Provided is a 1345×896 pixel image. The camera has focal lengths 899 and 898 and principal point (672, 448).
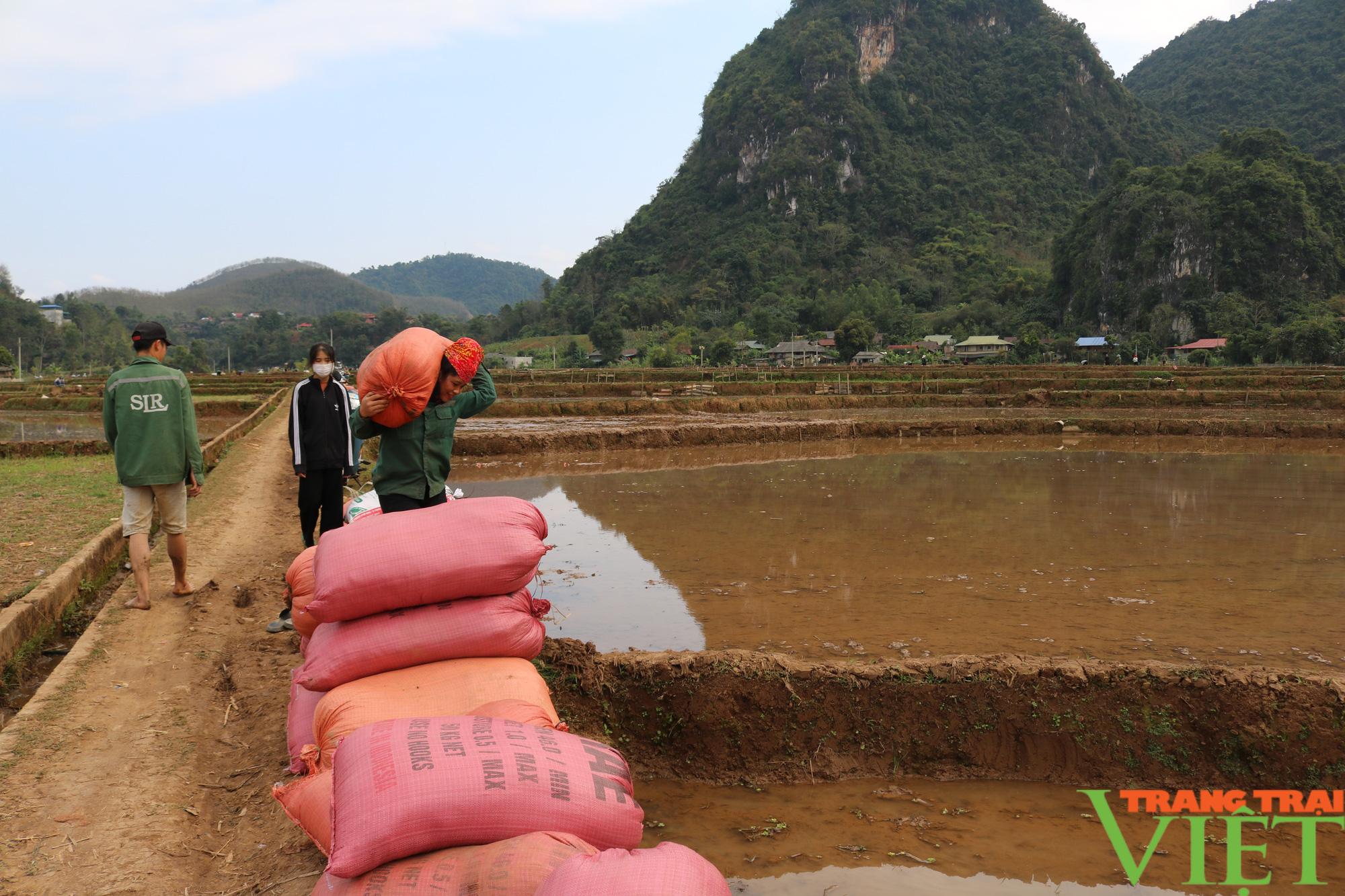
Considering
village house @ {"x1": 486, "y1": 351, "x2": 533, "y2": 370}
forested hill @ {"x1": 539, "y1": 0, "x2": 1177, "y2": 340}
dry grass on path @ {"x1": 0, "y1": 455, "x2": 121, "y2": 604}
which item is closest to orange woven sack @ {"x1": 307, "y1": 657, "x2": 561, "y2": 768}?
dry grass on path @ {"x1": 0, "y1": 455, "x2": 121, "y2": 604}

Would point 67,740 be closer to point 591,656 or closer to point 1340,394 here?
point 591,656

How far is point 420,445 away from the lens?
360 cm

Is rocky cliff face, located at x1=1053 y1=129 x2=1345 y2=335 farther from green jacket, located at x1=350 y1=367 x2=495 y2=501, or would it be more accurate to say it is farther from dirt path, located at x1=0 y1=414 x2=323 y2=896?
dirt path, located at x1=0 y1=414 x2=323 y2=896

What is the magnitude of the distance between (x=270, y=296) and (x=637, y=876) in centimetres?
18026

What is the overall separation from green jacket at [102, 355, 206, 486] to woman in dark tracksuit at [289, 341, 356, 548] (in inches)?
20.5

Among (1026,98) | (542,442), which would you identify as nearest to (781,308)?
(1026,98)

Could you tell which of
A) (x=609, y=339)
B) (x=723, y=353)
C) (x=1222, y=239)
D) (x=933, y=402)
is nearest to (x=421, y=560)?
(x=933, y=402)

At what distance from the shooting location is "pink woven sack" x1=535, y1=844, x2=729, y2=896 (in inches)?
69.2

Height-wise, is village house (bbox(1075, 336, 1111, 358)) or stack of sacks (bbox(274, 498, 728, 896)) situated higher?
village house (bbox(1075, 336, 1111, 358))

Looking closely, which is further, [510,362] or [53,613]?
[510,362]

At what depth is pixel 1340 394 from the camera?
22359 millimetres

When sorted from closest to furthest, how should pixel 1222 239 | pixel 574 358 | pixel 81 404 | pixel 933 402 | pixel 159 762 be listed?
pixel 159 762, pixel 933 402, pixel 81 404, pixel 1222 239, pixel 574 358

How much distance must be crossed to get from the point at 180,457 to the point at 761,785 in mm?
3534

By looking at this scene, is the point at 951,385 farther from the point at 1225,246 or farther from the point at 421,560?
the point at 1225,246
